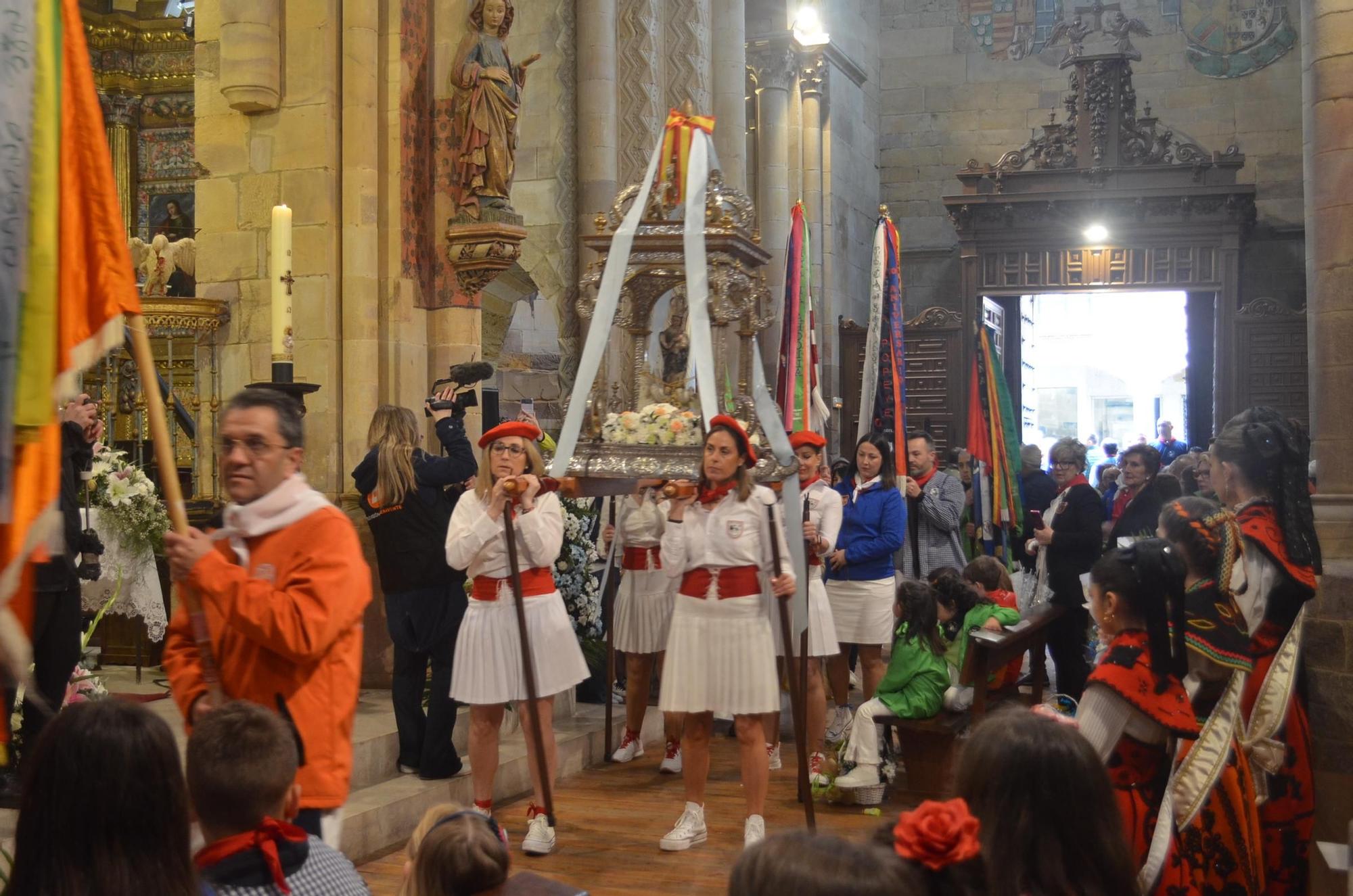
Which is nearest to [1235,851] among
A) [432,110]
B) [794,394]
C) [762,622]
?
[762,622]

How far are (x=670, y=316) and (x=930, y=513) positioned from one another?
2.06 metres

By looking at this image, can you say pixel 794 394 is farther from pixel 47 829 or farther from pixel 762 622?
pixel 47 829

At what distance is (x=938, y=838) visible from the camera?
199 cm

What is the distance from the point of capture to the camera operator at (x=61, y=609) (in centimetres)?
443

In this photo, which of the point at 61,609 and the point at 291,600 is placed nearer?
the point at 291,600

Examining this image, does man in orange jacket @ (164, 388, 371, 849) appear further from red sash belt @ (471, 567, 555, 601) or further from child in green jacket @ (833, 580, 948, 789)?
child in green jacket @ (833, 580, 948, 789)

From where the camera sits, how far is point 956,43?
19.6 m

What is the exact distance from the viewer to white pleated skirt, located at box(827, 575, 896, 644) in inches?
284

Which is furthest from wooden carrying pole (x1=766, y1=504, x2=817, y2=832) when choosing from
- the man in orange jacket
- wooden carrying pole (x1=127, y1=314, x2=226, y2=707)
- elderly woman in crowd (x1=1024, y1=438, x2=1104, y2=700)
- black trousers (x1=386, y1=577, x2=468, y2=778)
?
wooden carrying pole (x1=127, y1=314, x2=226, y2=707)

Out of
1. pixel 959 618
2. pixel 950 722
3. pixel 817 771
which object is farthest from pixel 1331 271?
pixel 817 771

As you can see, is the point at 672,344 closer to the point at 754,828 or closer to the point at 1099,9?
the point at 754,828

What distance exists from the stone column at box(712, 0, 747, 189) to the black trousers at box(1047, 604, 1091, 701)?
6433 mm

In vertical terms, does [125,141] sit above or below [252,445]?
above

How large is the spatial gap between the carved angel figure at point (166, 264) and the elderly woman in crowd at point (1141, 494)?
6.14 m
